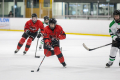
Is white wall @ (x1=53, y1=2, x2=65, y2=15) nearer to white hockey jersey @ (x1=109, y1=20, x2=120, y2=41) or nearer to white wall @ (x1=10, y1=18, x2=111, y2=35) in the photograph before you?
white wall @ (x1=10, y1=18, x2=111, y2=35)

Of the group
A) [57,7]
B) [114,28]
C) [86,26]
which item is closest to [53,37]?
[114,28]

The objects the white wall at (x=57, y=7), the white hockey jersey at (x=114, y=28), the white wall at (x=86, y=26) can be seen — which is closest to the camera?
the white hockey jersey at (x=114, y=28)

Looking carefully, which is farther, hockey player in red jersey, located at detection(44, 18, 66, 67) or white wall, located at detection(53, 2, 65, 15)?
white wall, located at detection(53, 2, 65, 15)

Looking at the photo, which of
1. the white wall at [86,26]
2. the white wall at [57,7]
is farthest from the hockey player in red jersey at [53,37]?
the white wall at [57,7]

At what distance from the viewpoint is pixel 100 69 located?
420cm

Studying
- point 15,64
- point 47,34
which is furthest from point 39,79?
point 15,64

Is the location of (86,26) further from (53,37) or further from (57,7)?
(53,37)

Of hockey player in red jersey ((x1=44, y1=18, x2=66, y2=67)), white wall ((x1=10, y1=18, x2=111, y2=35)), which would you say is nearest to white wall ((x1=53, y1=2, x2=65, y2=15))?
white wall ((x1=10, y1=18, x2=111, y2=35))

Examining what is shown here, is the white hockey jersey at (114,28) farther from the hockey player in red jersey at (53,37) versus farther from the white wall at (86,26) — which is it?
the white wall at (86,26)

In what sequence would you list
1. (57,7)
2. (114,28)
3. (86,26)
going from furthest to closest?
(57,7) → (86,26) → (114,28)

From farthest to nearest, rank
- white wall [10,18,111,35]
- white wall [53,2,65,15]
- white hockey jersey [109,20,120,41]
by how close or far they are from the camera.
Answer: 1. white wall [53,2,65,15]
2. white wall [10,18,111,35]
3. white hockey jersey [109,20,120,41]

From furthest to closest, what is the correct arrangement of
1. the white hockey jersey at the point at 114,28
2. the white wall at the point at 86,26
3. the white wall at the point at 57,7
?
the white wall at the point at 57,7 < the white wall at the point at 86,26 < the white hockey jersey at the point at 114,28

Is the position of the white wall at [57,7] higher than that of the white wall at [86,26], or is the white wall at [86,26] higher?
the white wall at [57,7]

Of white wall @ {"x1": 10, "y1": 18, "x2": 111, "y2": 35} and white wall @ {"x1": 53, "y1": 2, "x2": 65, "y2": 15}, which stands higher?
white wall @ {"x1": 53, "y1": 2, "x2": 65, "y2": 15}
